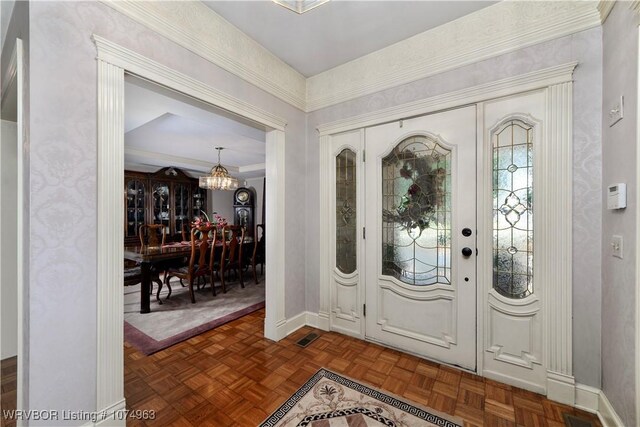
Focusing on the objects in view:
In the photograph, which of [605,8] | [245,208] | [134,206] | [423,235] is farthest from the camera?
[245,208]

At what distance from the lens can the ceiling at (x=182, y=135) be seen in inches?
98.9

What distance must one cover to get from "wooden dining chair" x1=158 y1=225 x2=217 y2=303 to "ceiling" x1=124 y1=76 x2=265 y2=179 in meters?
1.50

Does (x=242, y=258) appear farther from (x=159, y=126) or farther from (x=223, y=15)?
(x=223, y=15)

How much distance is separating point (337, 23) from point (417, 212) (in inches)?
65.3

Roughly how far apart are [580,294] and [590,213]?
51 cm

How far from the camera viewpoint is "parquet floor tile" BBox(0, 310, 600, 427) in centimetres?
154

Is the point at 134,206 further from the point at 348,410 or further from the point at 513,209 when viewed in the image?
the point at 513,209

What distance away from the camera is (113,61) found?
1420 mm

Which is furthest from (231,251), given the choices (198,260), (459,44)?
(459,44)

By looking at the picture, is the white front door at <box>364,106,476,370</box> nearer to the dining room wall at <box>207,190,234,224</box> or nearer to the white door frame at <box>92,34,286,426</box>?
the white door frame at <box>92,34,286,426</box>

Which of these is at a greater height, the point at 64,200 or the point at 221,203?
the point at 221,203

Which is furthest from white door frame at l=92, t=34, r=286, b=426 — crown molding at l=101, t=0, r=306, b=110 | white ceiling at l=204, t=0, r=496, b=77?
white ceiling at l=204, t=0, r=496, b=77

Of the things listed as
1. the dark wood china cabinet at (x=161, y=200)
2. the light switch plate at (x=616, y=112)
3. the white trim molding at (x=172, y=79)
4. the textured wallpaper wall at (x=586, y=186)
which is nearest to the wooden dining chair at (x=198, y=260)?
the white trim molding at (x=172, y=79)

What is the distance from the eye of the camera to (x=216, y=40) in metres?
1.96
